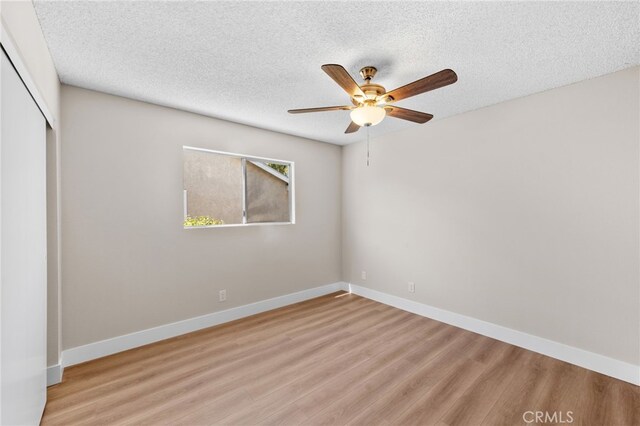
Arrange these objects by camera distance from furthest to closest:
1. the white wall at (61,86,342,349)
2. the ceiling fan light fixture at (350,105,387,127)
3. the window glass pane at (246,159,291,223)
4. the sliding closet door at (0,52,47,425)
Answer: the window glass pane at (246,159,291,223)
the white wall at (61,86,342,349)
the ceiling fan light fixture at (350,105,387,127)
the sliding closet door at (0,52,47,425)

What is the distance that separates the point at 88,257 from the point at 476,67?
3.66 m

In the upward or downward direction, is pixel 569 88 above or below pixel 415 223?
above

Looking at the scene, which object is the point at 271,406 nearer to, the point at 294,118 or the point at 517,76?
the point at 294,118

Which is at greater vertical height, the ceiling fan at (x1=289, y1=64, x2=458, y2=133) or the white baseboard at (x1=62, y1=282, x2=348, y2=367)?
the ceiling fan at (x1=289, y1=64, x2=458, y2=133)

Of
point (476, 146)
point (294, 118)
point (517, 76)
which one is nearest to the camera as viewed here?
point (517, 76)

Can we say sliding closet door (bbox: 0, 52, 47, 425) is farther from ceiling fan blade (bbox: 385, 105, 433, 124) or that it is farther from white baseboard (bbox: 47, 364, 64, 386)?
ceiling fan blade (bbox: 385, 105, 433, 124)

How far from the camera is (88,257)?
93.6 inches

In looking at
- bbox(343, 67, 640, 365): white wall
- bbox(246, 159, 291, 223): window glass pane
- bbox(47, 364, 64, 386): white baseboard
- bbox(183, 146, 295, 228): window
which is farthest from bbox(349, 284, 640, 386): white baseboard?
bbox(47, 364, 64, 386): white baseboard

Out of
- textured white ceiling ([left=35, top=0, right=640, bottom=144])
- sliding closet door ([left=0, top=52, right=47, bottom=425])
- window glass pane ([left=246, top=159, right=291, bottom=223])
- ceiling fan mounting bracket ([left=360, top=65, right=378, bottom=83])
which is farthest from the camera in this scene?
window glass pane ([left=246, top=159, right=291, bottom=223])

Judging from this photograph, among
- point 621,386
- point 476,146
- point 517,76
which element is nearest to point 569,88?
point 517,76

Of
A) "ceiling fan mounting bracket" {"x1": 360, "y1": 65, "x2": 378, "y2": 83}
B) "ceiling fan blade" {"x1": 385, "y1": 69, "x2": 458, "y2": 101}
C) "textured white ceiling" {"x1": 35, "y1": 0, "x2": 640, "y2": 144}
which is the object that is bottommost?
"ceiling fan blade" {"x1": 385, "y1": 69, "x2": 458, "y2": 101}

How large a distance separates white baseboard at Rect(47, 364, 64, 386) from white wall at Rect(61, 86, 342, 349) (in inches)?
11.1
